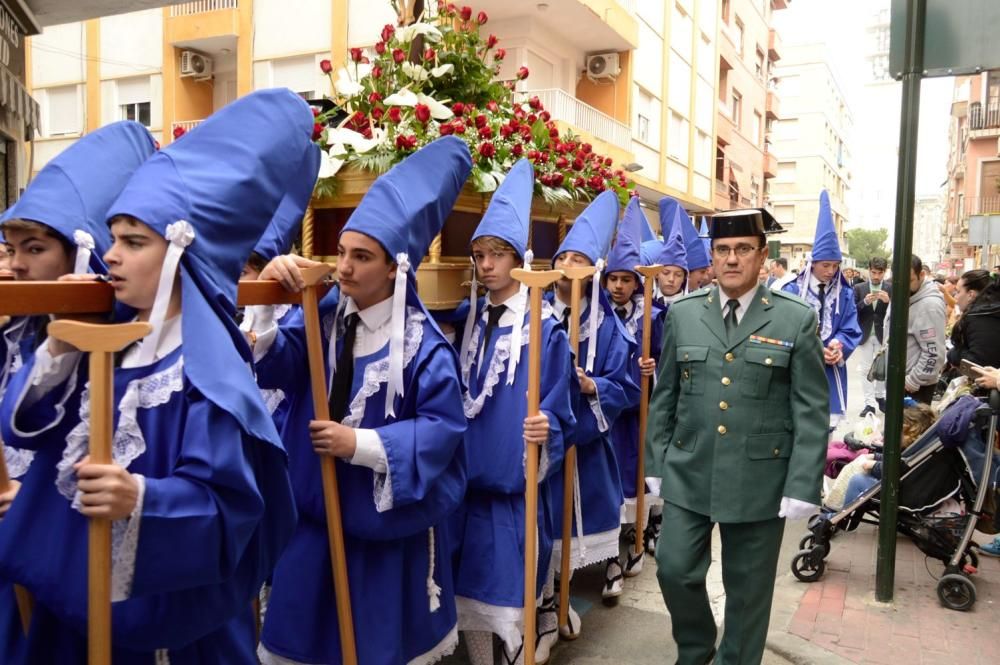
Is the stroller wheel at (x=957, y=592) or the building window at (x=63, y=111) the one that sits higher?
the building window at (x=63, y=111)

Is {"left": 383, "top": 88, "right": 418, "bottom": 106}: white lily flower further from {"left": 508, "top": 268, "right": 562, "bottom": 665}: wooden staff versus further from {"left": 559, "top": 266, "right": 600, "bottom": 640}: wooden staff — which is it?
{"left": 559, "top": 266, "right": 600, "bottom": 640}: wooden staff

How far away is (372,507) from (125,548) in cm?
119

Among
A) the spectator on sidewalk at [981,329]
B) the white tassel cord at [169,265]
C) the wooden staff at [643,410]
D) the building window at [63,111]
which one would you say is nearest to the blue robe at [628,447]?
the wooden staff at [643,410]

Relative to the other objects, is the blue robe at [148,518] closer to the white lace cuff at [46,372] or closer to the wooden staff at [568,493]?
the white lace cuff at [46,372]

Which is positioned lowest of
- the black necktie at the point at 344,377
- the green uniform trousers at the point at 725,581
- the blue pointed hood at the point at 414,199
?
the green uniform trousers at the point at 725,581

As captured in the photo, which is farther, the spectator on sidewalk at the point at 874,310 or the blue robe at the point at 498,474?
the spectator on sidewalk at the point at 874,310

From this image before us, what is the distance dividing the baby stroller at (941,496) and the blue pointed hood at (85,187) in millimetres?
4603

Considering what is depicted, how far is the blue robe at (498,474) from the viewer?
3.94 metres

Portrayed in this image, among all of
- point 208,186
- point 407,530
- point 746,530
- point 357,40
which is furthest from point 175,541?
point 357,40

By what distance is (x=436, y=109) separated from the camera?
13.8 ft

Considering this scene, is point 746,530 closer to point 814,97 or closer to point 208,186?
point 208,186

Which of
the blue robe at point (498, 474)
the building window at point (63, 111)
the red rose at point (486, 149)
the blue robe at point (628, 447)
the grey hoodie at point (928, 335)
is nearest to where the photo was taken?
the blue robe at point (498, 474)

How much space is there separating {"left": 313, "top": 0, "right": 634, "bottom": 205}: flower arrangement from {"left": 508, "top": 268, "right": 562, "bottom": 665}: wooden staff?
0.75m

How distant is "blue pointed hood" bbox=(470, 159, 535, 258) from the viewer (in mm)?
3963
